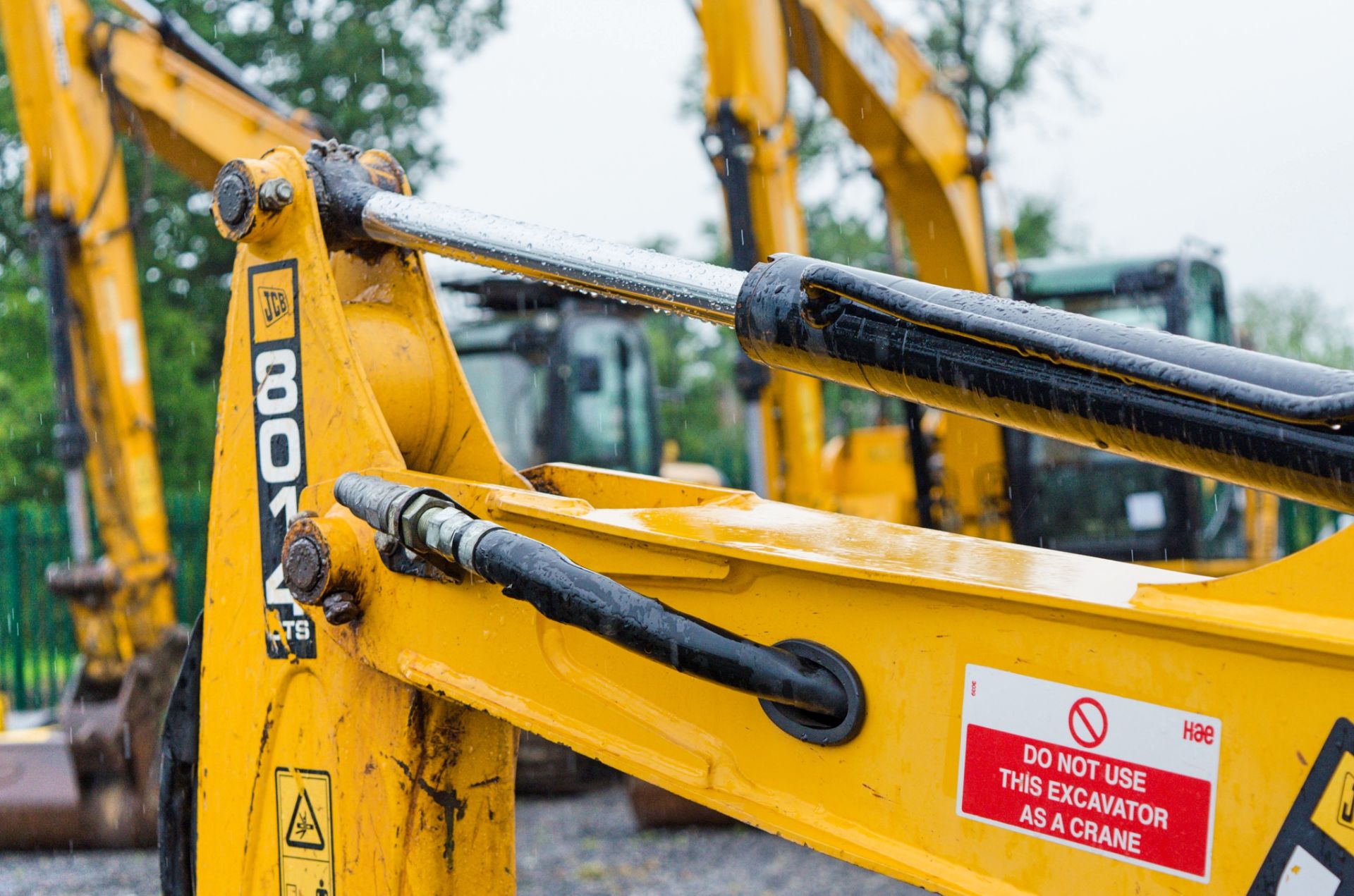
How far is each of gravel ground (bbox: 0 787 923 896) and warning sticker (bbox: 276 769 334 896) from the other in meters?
3.23

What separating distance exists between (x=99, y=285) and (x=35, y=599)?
228 inches

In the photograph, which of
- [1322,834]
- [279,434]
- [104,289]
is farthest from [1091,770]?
[104,289]

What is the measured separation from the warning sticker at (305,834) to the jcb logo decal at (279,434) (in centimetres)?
18

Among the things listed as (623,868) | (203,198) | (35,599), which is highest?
(203,198)

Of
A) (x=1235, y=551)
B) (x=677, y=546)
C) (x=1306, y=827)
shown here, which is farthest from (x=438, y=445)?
(x=1235, y=551)

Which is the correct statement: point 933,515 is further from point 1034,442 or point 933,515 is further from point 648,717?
point 648,717

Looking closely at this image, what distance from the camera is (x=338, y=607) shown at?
5.57 ft

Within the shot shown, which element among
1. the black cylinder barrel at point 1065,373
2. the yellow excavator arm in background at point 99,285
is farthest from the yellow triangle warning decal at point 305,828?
the yellow excavator arm in background at point 99,285

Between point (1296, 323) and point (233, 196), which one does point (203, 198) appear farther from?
point (1296, 323)

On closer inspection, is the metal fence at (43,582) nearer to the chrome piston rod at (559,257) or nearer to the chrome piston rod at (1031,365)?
the chrome piston rod at (559,257)

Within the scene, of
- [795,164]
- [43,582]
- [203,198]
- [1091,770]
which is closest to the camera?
[1091,770]

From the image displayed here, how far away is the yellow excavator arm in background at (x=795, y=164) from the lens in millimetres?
5281

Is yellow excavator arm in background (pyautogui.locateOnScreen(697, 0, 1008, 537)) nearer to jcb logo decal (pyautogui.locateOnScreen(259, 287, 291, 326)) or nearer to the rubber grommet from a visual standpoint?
jcb logo decal (pyautogui.locateOnScreen(259, 287, 291, 326))

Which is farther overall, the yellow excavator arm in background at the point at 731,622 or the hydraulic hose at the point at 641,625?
the hydraulic hose at the point at 641,625
